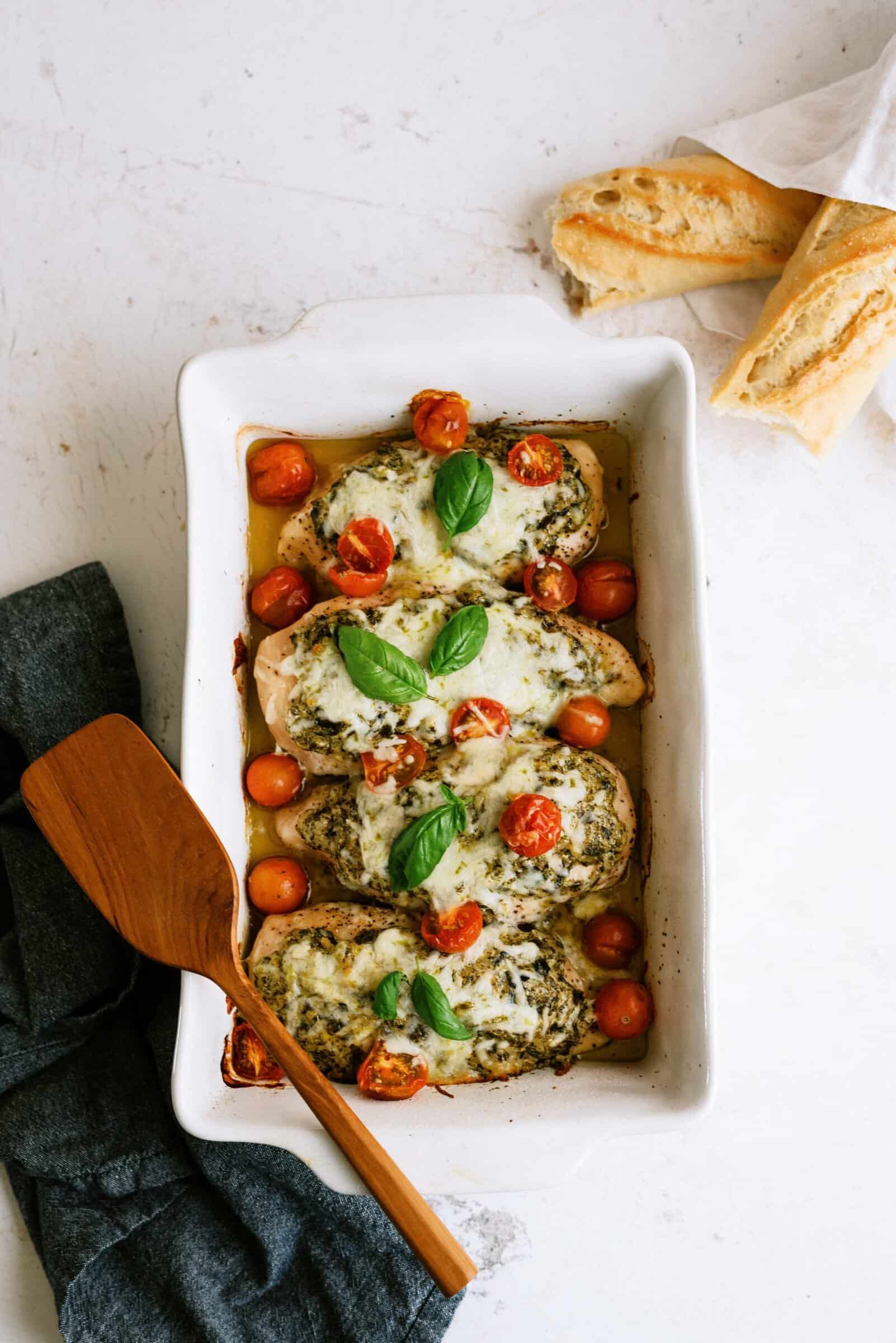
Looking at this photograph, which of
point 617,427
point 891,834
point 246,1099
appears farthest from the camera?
point 891,834

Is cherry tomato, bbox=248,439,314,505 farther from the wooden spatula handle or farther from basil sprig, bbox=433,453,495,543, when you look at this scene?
the wooden spatula handle

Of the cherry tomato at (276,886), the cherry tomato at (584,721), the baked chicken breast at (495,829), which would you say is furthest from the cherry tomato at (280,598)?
the cherry tomato at (584,721)

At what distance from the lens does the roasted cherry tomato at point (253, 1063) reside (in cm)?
203

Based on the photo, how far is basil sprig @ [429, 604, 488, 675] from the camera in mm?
1964

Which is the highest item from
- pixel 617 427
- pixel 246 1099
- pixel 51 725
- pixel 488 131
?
pixel 488 131

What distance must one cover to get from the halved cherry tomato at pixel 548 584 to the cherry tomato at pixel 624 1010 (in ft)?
2.47

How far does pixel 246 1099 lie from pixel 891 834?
57.0 inches

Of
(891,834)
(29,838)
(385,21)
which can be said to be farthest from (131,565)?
(891,834)

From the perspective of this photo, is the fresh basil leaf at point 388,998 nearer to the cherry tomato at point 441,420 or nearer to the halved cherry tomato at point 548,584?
the halved cherry tomato at point 548,584

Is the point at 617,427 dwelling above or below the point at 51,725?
above

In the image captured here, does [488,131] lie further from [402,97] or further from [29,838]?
[29,838]

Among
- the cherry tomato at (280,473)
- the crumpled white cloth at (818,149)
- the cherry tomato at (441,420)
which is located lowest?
the cherry tomato at (280,473)

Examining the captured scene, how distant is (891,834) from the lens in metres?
2.35

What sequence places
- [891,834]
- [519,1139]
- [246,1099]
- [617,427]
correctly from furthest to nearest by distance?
[891,834], [617,427], [246,1099], [519,1139]
